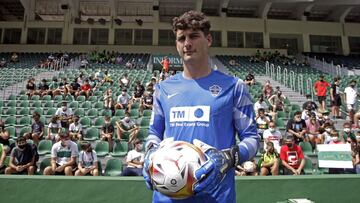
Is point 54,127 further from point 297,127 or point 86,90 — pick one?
point 297,127

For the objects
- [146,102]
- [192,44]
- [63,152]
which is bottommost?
[63,152]

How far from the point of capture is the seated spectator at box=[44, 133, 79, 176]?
23.7 feet

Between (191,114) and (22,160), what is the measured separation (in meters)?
6.67

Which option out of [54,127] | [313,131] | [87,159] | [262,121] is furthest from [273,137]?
[54,127]

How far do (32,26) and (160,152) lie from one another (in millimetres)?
34097

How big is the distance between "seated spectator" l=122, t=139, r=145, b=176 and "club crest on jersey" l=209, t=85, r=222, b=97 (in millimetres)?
5647

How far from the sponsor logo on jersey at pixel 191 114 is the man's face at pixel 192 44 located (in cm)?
30

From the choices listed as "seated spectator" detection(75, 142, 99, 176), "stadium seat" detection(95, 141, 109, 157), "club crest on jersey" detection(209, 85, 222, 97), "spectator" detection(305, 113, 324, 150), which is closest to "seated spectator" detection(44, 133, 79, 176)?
"seated spectator" detection(75, 142, 99, 176)

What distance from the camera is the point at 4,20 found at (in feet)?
110

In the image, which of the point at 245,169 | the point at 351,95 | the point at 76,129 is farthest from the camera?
the point at 351,95

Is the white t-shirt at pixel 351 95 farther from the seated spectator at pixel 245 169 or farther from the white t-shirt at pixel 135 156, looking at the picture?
the white t-shirt at pixel 135 156

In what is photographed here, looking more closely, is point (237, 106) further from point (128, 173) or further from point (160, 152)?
point (128, 173)

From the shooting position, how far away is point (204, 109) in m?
1.89

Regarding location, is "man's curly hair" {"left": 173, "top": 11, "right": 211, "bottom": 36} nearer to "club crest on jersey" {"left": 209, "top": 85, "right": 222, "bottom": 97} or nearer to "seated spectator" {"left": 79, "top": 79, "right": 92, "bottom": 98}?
"club crest on jersey" {"left": 209, "top": 85, "right": 222, "bottom": 97}
